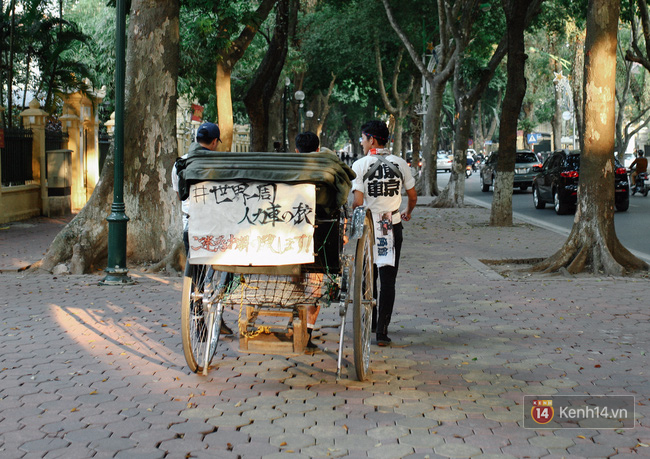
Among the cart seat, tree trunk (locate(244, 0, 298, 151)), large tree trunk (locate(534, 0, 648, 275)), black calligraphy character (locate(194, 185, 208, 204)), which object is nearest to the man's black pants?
the cart seat

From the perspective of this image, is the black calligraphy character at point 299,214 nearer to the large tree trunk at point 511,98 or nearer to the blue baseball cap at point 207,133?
the blue baseball cap at point 207,133

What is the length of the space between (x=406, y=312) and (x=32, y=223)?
44.1ft

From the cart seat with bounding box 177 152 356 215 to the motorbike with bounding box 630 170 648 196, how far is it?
27.7 m

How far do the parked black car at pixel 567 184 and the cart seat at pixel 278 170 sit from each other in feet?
58.7

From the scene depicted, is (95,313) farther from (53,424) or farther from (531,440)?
(531,440)

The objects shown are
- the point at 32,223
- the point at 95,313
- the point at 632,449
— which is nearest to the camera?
the point at 632,449

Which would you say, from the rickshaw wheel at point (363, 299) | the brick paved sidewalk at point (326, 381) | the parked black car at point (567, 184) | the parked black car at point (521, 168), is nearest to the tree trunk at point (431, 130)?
the parked black car at point (567, 184)

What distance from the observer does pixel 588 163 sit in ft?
36.8

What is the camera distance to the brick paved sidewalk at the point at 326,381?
4.55 metres

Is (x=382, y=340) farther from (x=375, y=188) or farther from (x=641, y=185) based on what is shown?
(x=641, y=185)

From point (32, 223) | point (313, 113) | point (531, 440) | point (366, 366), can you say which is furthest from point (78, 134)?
point (313, 113)

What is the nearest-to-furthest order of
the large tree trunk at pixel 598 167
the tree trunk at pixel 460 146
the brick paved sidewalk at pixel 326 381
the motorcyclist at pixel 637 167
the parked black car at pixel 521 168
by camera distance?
the brick paved sidewalk at pixel 326 381, the large tree trunk at pixel 598 167, the tree trunk at pixel 460 146, the motorcyclist at pixel 637 167, the parked black car at pixel 521 168

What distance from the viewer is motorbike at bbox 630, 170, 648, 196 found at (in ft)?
102

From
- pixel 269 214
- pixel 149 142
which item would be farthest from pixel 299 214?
pixel 149 142
